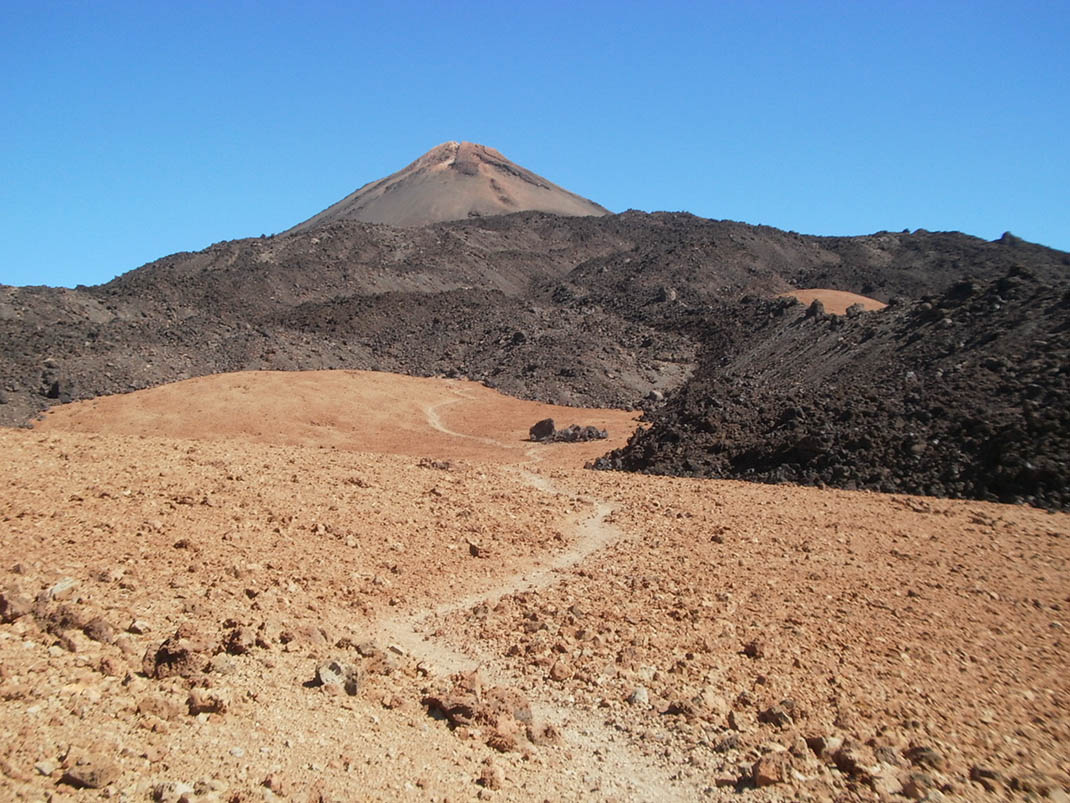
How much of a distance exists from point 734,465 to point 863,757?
10.1m

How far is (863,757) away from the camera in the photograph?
459cm

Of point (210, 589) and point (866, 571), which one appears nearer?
point (210, 589)

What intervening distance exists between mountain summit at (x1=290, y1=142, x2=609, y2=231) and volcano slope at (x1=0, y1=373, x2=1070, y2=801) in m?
84.0

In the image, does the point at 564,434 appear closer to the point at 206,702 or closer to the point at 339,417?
the point at 339,417

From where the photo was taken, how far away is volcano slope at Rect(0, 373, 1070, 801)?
4215 millimetres

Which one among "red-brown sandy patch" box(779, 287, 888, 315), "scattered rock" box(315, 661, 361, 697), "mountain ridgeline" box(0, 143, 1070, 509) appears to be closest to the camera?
"scattered rock" box(315, 661, 361, 697)

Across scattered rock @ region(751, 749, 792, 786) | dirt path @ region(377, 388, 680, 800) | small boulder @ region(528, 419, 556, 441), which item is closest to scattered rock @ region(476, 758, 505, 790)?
dirt path @ region(377, 388, 680, 800)

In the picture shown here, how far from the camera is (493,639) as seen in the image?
20.7 feet

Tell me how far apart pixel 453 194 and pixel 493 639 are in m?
99.6

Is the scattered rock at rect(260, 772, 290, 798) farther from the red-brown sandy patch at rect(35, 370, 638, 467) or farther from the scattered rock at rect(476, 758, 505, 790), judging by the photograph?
the red-brown sandy patch at rect(35, 370, 638, 467)

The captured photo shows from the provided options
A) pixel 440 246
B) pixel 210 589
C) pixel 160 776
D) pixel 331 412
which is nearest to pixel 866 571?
pixel 210 589

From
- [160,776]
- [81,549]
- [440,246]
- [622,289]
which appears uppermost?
[440,246]

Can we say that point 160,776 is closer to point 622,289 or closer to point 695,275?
point 622,289

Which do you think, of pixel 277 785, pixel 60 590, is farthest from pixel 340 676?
pixel 60 590
